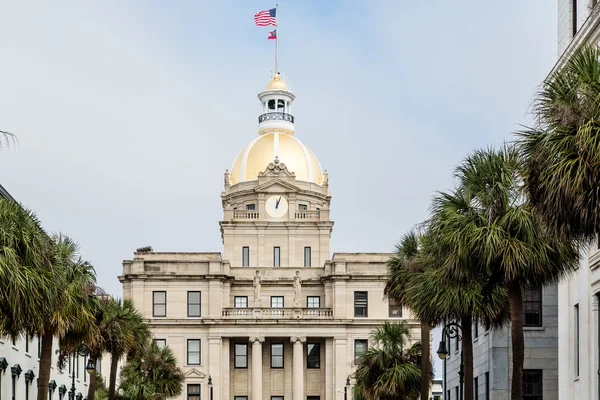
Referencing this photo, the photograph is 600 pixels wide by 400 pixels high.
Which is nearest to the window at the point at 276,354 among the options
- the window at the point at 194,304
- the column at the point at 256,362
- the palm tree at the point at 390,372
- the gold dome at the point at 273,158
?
the column at the point at 256,362

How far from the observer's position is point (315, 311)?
327 ft

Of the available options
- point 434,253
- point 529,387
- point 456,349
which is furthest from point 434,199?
point 456,349

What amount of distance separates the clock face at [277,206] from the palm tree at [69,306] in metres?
60.8

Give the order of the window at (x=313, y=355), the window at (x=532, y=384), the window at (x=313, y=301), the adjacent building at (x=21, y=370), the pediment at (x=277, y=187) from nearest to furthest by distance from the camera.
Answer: the window at (x=532, y=384), the adjacent building at (x=21, y=370), the window at (x=313, y=355), the window at (x=313, y=301), the pediment at (x=277, y=187)

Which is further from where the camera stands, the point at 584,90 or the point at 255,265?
the point at 255,265

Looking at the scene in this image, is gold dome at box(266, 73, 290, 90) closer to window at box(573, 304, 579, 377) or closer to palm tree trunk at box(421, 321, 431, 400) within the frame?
palm tree trunk at box(421, 321, 431, 400)

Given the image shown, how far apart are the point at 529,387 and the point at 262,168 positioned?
6233 centimetres

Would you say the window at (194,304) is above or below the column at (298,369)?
above

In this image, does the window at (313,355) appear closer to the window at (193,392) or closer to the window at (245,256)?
the window at (193,392)

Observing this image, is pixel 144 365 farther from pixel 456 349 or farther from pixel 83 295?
pixel 83 295

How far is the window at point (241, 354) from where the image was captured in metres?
100

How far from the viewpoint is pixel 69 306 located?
41.2 meters

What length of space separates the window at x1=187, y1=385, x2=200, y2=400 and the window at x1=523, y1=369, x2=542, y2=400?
49.2 meters

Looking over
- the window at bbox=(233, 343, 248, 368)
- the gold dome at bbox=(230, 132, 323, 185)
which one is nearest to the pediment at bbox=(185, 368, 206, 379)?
the window at bbox=(233, 343, 248, 368)
